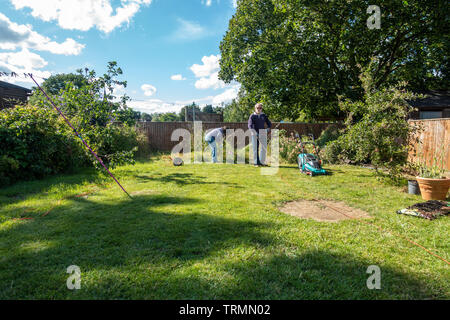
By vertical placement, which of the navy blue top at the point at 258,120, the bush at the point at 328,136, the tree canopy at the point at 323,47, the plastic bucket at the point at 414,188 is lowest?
the plastic bucket at the point at 414,188

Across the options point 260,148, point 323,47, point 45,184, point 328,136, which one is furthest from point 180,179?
point 323,47

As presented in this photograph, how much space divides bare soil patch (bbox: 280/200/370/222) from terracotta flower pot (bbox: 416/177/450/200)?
5.45ft

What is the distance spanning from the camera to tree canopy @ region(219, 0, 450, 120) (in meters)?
10.9

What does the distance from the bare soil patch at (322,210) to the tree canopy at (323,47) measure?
32.3 feet

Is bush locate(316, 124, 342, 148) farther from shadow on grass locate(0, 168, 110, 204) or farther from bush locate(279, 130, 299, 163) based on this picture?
shadow on grass locate(0, 168, 110, 204)

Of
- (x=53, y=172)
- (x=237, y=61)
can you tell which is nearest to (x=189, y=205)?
(x=53, y=172)

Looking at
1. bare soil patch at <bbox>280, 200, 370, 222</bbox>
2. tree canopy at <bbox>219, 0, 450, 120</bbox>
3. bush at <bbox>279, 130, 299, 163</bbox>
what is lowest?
bare soil patch at <bbox>280, 200, 370, 222</bbox>

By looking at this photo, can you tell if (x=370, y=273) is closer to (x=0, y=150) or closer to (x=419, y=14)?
(x=0, y=150)

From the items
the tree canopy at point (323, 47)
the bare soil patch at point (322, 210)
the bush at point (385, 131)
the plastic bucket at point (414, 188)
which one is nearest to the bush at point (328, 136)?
the tree canopy at point (323, 47)

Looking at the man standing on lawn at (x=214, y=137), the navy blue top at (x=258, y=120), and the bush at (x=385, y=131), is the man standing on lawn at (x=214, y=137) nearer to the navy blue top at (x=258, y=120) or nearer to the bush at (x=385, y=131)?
the navy blue top at (x=258, y=120)

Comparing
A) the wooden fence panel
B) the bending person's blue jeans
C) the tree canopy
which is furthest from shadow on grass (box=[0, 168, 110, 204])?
the tree canopy

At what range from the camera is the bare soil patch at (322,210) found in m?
3.59

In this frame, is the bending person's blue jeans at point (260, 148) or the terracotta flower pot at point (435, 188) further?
the bending person's blue jeans at point (260, 148)
